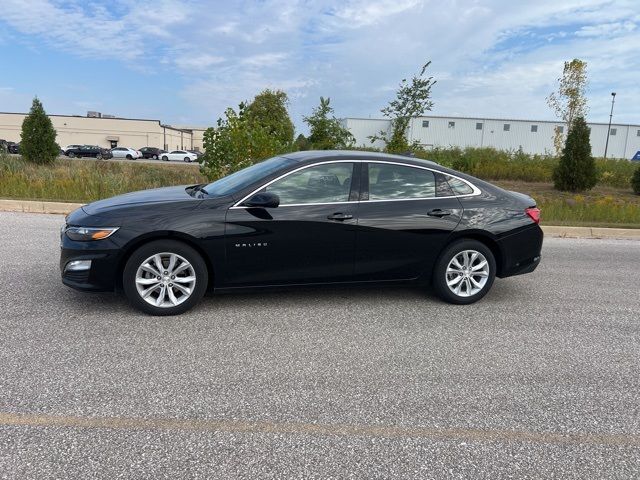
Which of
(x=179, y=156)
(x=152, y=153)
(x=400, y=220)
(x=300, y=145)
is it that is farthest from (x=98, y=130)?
(x=400, y=220)

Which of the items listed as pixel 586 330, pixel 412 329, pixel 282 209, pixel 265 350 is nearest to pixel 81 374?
pixel 265 350

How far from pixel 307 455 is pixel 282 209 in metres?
2.57

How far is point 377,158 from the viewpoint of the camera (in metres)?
5.22

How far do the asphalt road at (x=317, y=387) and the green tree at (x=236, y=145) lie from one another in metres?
7.59

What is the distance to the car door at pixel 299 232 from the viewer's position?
4668 millimetres

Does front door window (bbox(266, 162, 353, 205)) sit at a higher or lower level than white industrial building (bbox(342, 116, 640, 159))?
lower

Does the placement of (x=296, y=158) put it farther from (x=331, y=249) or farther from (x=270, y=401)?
(x=270, y=401)

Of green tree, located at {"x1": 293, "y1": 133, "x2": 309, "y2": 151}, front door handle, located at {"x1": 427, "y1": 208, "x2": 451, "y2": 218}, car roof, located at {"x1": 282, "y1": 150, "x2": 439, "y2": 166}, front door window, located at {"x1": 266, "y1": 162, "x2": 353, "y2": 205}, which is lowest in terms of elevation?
front door handle, located at {"x1": 427, "y1": 208, "x2": 451, "y2": 218}

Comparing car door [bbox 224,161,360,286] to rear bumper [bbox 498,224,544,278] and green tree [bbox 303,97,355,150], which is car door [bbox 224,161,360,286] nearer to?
rear bumper [bbox 498,224,544,278]

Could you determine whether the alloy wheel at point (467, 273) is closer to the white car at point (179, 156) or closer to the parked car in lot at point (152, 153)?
the white car at point (179, 156)

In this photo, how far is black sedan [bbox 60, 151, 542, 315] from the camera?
4.50 meters

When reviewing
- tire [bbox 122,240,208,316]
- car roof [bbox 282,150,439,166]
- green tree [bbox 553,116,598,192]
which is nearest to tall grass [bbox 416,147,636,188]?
green tree [bbox 553,116,598,192]

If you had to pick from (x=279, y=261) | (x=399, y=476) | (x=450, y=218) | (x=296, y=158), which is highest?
(x=296, y=158)

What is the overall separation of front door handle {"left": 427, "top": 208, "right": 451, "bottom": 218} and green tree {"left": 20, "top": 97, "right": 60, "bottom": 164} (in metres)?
18.4
